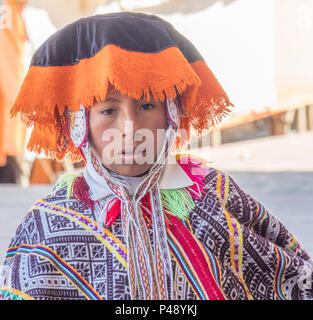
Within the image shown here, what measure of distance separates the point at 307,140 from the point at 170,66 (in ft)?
13.6

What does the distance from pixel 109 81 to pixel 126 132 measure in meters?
0.11

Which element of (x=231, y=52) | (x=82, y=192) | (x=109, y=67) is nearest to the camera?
(x=109, y=67)

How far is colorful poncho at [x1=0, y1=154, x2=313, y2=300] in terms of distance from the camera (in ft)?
3.28

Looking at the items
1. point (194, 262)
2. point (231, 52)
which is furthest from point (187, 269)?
point (231, 52)

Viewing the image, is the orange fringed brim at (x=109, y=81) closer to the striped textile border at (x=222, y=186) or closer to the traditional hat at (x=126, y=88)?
the traditional hat at (x=126, y=88)

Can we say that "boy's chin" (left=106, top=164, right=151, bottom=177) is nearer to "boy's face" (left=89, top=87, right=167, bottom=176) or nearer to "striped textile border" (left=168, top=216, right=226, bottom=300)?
"boy's face" (left=89, top=87, right=167, bottom=176)

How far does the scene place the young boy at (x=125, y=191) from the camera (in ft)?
3.23

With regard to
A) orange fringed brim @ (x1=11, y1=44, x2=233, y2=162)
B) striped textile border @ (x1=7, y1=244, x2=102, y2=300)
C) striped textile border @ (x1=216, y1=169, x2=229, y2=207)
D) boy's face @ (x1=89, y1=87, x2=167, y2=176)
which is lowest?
striped textile border @ (x1=7, y1=244, x2=102, y2=300)

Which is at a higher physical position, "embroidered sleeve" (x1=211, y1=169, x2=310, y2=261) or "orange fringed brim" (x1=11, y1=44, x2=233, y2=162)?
"orange fringed brim" (x1=11, y1=44, x2=233, y2=162)

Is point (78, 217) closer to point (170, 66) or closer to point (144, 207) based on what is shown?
point (144, 207)

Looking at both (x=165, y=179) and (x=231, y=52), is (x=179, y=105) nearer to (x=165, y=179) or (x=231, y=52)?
(x=165, y=179)

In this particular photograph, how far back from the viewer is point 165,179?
42.7 inches

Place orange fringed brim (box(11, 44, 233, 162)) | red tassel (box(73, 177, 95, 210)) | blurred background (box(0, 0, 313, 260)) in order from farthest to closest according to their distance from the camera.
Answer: blurred background (box(0, 0, 313, 260)) < red tassel (box(73, 177, 95, 210)) < orange fringed brim (box(11, 44, 233, 162))

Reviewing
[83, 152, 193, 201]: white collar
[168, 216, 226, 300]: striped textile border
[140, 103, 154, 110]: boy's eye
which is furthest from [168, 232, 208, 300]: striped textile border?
[140, 103, 154, 110]: boy's eye
